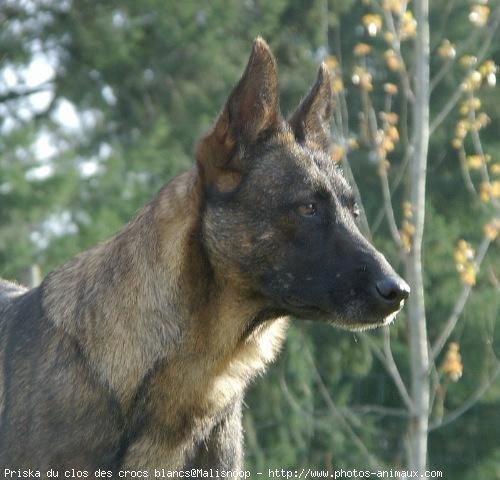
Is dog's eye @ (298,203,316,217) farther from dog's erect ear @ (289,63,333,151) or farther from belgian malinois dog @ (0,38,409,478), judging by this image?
dog's erect ear @ (289,63,333,151)

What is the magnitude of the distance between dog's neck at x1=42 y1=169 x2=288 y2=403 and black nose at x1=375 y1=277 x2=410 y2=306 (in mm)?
560

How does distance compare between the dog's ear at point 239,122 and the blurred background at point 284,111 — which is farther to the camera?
the blurred background at point 284,111

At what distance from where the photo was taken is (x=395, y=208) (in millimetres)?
18672

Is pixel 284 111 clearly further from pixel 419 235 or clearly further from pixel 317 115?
pixel 317 115

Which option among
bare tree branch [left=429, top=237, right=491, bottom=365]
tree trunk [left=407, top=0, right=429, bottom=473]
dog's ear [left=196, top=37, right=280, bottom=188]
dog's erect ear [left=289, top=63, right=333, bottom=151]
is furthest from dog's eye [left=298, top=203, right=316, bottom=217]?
bare tree branch [left=429, top=237, right=491, bottom=365]

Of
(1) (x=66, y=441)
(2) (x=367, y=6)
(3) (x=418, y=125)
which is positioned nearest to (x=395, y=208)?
(2) (x=367, y=6)

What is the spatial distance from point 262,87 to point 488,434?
1551cm

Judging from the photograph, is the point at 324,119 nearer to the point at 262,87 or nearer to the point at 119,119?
the point at 262,87

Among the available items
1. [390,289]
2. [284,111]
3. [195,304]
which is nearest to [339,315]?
[390,289]

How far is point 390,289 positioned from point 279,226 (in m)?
0.54

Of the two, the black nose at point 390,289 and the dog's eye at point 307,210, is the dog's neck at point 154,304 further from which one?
the black nose at point 390,289

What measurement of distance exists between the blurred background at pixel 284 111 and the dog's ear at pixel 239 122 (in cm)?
967

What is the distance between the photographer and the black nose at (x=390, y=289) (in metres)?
4.95

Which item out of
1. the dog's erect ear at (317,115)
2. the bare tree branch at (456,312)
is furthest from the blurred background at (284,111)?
the dog's erect ear at (317,115)
